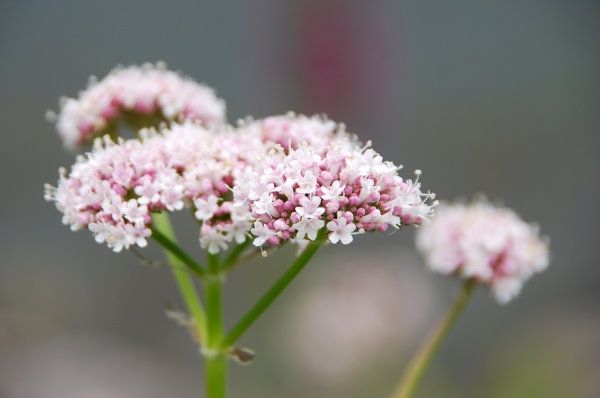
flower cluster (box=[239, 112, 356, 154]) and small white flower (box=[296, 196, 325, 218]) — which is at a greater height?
flower cluster (box=[239, 112, 356, 154])

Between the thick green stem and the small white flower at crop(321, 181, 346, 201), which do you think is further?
the thick green stem

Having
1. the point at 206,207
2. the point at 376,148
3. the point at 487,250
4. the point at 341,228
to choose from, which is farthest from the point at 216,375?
the point at 376,148

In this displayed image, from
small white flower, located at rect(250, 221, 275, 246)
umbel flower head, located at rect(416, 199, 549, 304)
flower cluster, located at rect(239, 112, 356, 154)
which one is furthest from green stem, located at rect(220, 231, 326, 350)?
umbel flower head, located at rect(416, 199, 549, 304)

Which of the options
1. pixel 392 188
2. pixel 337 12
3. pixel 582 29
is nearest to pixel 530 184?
pixel 582 29

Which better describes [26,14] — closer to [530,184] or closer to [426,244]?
[530,184]

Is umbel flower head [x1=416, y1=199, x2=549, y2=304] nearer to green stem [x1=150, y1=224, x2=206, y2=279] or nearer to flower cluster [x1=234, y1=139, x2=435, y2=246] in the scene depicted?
flower cluster [x1=234, y1=139, x2=435, y2=246]

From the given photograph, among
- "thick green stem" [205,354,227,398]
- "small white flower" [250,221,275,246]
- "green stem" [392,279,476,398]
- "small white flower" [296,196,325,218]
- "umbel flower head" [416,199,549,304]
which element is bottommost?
"thick green stem" [205,354,227,398]

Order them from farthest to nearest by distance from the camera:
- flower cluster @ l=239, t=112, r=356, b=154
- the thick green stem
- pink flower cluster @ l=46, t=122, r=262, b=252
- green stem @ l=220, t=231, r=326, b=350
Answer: flower cluster @ l=239, t=112, r=356, b=154 < the thick green stem < pink flower cluster @ l=46, t=122, r=262, b=252 < green stem @ l=220, t=231, r=326, b=350

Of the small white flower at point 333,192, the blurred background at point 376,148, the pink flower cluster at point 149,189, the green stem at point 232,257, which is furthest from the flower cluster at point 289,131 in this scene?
the blurred background at point 376,148
